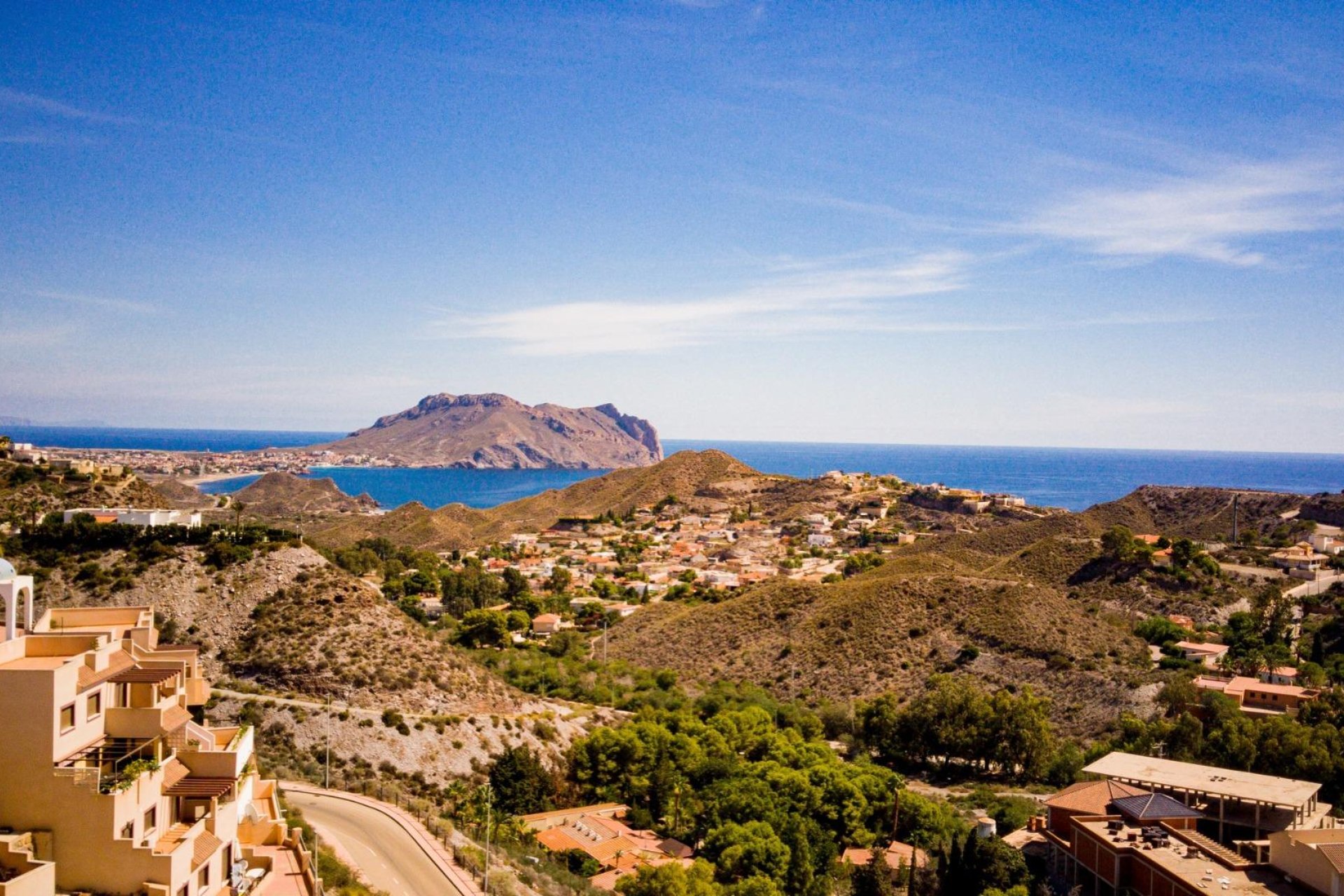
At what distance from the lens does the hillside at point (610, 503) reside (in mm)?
92250

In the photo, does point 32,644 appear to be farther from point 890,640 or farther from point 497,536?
point 497,536

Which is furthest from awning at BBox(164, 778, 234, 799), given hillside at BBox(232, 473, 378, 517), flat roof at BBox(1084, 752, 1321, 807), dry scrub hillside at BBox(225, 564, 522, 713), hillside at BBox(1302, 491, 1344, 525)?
hillside at BBox(232, 473, 378, 517)

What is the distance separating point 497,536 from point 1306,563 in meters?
65.6

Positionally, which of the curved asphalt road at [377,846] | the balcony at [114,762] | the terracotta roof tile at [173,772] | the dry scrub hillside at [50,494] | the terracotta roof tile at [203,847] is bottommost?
the curved asphalt road at [377,846]

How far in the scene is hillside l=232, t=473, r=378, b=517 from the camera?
114262mm

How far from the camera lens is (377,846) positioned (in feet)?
56.0

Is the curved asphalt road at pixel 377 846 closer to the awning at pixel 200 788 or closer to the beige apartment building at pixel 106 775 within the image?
the beige apartment building at pixel 106 775

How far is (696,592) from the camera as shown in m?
60.0

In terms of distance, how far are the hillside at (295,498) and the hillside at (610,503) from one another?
11973 millimetres

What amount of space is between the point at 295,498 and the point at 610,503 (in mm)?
45613

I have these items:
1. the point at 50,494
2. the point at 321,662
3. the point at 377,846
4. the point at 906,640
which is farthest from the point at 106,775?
the point at 906,640

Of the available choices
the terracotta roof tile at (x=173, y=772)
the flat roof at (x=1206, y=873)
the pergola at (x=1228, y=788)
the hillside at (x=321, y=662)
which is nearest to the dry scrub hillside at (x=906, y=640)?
the pergola at (x=1228, y=788)

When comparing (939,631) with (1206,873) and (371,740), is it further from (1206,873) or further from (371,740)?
(371,740)

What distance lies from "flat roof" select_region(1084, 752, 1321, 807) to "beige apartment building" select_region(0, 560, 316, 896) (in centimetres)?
2279
